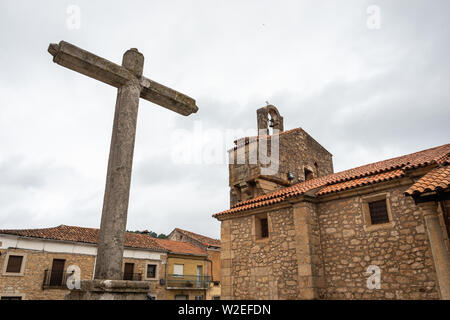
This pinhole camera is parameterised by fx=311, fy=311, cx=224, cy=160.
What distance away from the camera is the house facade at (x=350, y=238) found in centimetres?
726

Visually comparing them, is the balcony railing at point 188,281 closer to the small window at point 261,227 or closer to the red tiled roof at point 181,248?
the red tiled roof at point 181,248

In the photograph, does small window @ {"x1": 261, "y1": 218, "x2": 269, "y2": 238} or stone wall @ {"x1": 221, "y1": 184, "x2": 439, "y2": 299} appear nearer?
stone wall @ {"x1": 221, "y1": 184, "x2": 439, "y2": 299}

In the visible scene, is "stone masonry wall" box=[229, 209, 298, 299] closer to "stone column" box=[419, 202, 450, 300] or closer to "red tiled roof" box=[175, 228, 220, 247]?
"stone column" box=[419, 202, 450, 300]

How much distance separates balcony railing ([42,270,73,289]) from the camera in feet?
59.5

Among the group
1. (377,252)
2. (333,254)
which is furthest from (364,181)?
(333,254)

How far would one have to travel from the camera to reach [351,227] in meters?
9.59

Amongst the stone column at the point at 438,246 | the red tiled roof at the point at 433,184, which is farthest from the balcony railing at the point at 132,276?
the red tiled roof at the point at 433,184

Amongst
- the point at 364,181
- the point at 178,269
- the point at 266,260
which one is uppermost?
the point at 364,181

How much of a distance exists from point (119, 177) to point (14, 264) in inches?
707

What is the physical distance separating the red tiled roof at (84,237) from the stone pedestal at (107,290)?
1801cm

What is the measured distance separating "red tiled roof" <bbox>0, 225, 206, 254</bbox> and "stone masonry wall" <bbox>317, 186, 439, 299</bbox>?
16.1m

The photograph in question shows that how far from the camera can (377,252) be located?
8.83 metres

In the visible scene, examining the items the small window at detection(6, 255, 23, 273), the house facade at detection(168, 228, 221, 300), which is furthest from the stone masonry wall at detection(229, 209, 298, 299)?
the house facade at detection(168, 228, 221, 300)

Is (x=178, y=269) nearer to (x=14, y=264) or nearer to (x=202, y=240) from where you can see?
(x=202, y=240)
